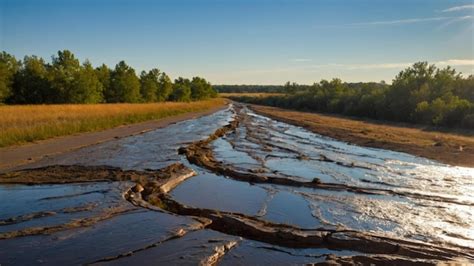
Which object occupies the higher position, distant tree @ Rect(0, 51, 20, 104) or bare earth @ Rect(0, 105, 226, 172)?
distant tree @ Rect(0, 51, 20, 104)

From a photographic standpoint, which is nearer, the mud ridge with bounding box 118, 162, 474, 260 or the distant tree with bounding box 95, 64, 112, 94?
the mud ridge with bounding box 118, 162, 474, 260

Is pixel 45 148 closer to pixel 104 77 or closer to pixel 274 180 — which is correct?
pixel 274 180

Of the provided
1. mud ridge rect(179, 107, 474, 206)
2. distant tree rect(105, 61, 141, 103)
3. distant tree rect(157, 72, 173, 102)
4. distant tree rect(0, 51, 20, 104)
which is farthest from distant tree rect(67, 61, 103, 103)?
mud ridge rect(179, 107, 474, 206)

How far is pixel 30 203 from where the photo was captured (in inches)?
361

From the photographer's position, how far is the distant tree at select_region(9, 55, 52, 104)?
180 feet

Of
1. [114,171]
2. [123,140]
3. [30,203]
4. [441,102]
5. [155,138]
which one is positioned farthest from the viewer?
[441,102]

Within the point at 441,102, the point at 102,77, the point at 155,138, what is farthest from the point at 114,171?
the point at 102,77

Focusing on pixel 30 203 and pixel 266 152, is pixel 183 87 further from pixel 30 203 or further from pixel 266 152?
pixel 30 203

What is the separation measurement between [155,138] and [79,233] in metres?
16.8

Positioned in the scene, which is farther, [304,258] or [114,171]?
[114,171]

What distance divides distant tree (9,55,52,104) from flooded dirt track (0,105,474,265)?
145 feet

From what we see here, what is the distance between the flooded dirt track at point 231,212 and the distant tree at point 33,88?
145ft

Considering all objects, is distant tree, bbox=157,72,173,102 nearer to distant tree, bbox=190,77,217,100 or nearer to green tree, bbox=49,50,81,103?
distant tree, bbox=190,77,217,100

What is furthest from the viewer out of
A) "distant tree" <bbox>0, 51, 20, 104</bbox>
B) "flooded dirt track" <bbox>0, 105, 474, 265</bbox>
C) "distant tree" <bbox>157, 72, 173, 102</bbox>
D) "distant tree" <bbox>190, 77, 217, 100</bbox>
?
"distant tree" <bbox>190, 77, 217, 100</bbox>
